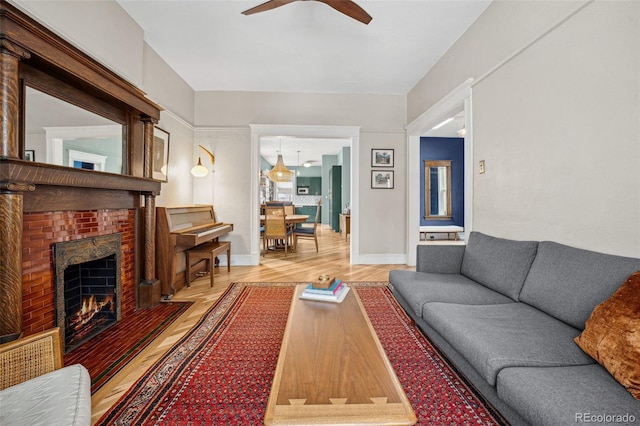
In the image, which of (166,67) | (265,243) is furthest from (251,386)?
(265,243)

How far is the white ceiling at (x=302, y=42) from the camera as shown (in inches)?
104

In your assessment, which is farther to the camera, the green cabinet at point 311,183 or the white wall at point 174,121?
the green cabinet at point 311,183

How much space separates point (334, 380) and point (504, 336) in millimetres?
874

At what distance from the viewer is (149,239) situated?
2771 mm

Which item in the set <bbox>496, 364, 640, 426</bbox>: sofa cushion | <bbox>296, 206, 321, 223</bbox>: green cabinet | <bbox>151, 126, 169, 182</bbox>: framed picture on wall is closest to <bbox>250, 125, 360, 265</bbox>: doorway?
<bbox>151, 126, 169, 182</bbox>: framed picture on wall

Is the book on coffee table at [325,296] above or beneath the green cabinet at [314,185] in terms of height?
beneath

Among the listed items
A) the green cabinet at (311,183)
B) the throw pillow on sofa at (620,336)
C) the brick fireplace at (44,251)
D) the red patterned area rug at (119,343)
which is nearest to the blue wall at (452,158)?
the throw pillow on sofa at (620,336)

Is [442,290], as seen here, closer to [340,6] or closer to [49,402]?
[49,402]

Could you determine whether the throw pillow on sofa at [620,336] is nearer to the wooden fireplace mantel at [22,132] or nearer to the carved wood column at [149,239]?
the wooden fireplace mantel at [22,132]

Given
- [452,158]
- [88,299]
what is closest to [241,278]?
[88,299]

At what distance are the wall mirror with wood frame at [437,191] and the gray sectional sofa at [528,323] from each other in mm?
4849

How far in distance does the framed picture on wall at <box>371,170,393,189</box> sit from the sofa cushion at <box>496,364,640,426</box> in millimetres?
3721

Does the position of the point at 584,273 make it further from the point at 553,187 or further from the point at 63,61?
the point at 63,61

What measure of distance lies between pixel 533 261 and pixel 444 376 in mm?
975
